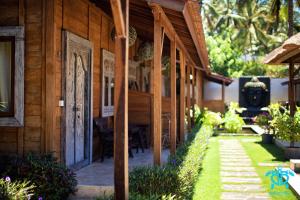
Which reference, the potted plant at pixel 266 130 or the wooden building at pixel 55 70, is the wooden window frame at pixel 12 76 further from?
the potted plant at pixel 266 130

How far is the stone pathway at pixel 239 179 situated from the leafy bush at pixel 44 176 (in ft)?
7.89

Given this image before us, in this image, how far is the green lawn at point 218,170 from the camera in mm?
6348

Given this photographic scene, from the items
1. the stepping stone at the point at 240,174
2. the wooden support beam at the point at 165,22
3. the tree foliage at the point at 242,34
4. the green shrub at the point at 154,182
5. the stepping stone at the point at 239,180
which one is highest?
the tree foliage at the point at 242,34

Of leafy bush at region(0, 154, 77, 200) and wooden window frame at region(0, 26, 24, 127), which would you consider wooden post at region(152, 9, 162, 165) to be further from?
wooden window frame at region(0, 26, 24, 127)

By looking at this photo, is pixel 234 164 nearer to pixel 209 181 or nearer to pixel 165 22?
pixel 209 181

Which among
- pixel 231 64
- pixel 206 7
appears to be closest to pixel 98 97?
pixel 231 64

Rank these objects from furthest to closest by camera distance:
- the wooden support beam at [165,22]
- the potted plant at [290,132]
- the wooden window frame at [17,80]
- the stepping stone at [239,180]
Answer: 1. the potted plant at [290,132]
2. the stepping stone at [239,180]
3. the wooden window frame at [17,80]
4. the wooden support beam at [165,22]

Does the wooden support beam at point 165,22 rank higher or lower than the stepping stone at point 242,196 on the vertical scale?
higher

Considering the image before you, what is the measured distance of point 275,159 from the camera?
10172mm

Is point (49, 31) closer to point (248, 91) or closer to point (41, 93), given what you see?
point (41, 93)

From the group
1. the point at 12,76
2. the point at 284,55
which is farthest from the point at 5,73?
the point at 284,55

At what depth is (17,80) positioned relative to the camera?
5879mm

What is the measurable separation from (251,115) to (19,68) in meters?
20.9

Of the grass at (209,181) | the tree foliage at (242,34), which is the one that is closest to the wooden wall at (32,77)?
the grass at (209,181)
